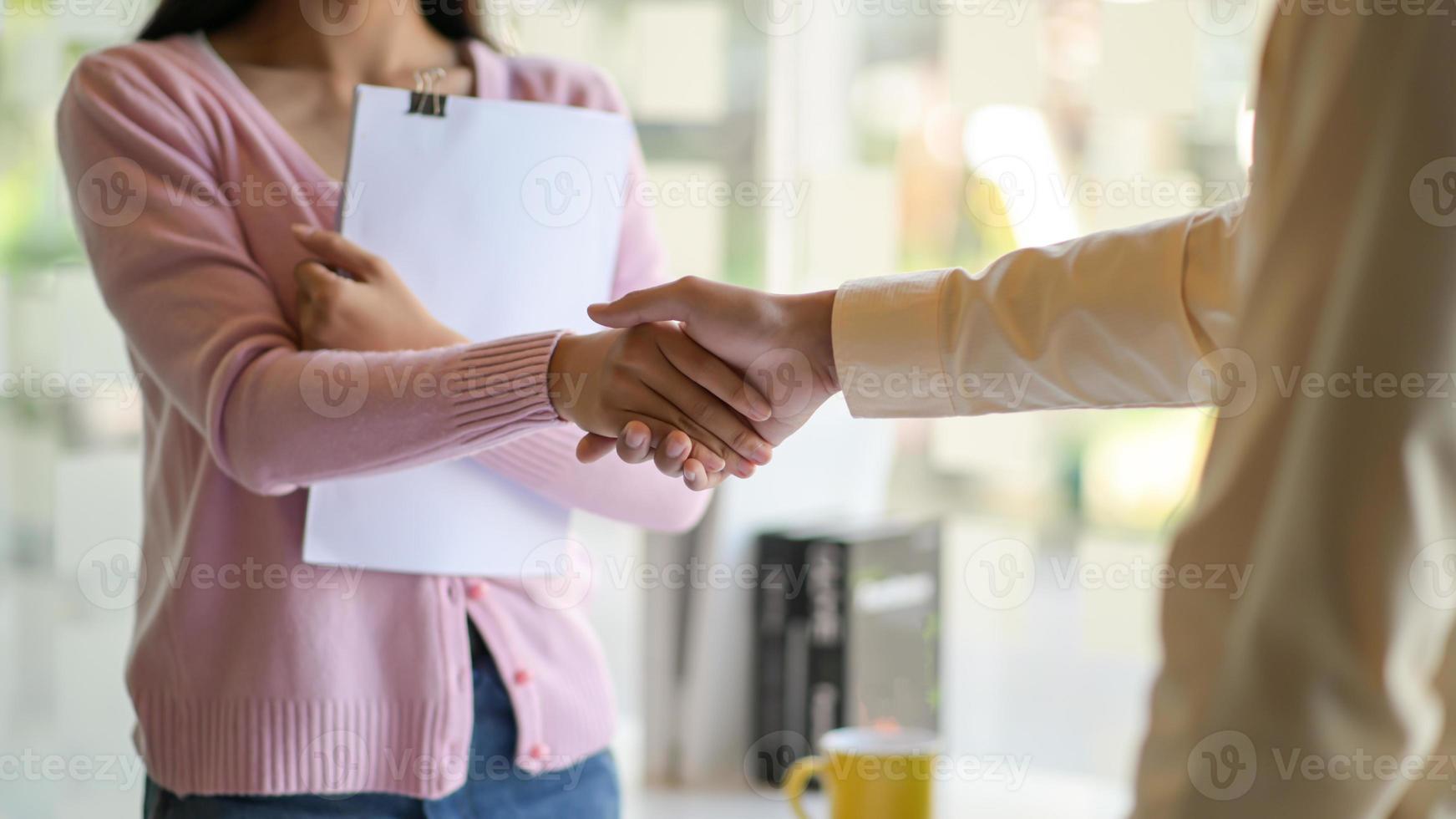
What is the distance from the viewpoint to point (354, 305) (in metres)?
0.83

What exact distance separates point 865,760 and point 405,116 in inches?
23.4

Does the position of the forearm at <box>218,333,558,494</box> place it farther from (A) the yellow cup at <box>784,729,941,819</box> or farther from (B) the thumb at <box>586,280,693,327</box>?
(A) the yellow cup at <box>784,729,941,819</box>

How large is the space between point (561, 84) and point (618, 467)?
1.00ft

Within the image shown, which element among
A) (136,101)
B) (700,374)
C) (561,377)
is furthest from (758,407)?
(136,101)

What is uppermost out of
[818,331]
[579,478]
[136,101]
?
[136,101]

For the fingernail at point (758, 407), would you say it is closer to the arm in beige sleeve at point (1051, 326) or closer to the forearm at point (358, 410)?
the arm in beige sleeve at point (1051, 326)

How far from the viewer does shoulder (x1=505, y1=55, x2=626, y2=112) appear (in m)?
0.99

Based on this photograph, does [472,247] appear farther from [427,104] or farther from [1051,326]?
[1051,326]

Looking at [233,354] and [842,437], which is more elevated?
[233,354]

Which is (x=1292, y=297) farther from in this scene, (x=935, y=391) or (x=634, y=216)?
(x=634, y=216)

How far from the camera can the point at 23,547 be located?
134cm

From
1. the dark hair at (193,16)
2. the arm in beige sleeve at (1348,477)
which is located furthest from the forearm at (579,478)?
the arm in beige sleeve at (1348,477)

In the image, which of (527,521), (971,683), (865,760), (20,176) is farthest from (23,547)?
(971,683)

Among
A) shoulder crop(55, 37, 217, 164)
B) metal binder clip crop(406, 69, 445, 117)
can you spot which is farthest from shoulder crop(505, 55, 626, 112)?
shoulder crop(55, 37, 217, 164)
